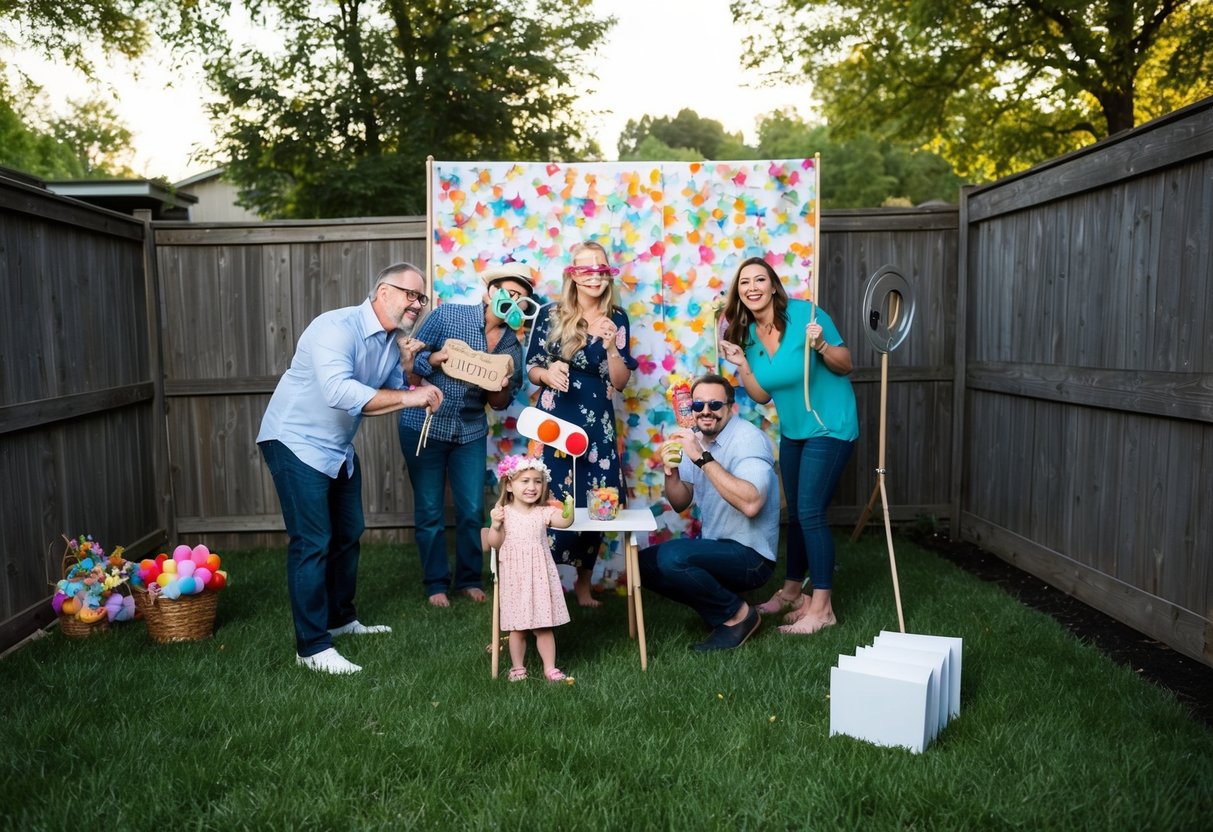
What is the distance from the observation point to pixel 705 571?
3.92 m

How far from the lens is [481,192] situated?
5.04 m

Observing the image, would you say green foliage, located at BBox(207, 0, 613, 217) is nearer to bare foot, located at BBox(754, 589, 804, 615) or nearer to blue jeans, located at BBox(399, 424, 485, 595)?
blue jeans, located at BBox(399, 424, 485, 595)

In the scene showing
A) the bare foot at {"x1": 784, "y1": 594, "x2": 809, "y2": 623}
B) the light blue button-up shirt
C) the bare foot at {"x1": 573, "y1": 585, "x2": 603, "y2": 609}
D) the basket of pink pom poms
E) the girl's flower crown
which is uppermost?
the light blue button-up shirt

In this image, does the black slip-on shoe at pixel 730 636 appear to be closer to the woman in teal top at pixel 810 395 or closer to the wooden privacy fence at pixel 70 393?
the woman in teal top at pixel 810 395

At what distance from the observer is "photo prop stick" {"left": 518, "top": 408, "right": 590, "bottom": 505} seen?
4.04 metres

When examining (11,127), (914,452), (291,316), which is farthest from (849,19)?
(11,127)

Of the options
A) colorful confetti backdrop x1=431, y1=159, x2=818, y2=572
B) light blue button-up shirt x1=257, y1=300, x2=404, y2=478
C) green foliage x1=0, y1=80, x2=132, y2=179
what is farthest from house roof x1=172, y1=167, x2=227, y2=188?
light blue button-up shirt x1=257, y1=300, x2=404, y2=478

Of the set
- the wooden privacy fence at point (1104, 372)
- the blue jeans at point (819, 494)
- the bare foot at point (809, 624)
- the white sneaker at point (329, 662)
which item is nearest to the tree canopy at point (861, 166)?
the wooden privacy fence at point (1104, 372)

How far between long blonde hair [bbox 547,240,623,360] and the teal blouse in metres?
0.83

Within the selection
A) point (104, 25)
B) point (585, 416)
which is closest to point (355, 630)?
point (585, 416)

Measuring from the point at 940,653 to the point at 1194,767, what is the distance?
2.41ft

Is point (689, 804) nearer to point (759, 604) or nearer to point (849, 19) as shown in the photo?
point (759, 604)

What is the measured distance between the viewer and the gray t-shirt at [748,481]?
12.8 ft

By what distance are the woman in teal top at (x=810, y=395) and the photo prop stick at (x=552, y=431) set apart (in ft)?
2.77
